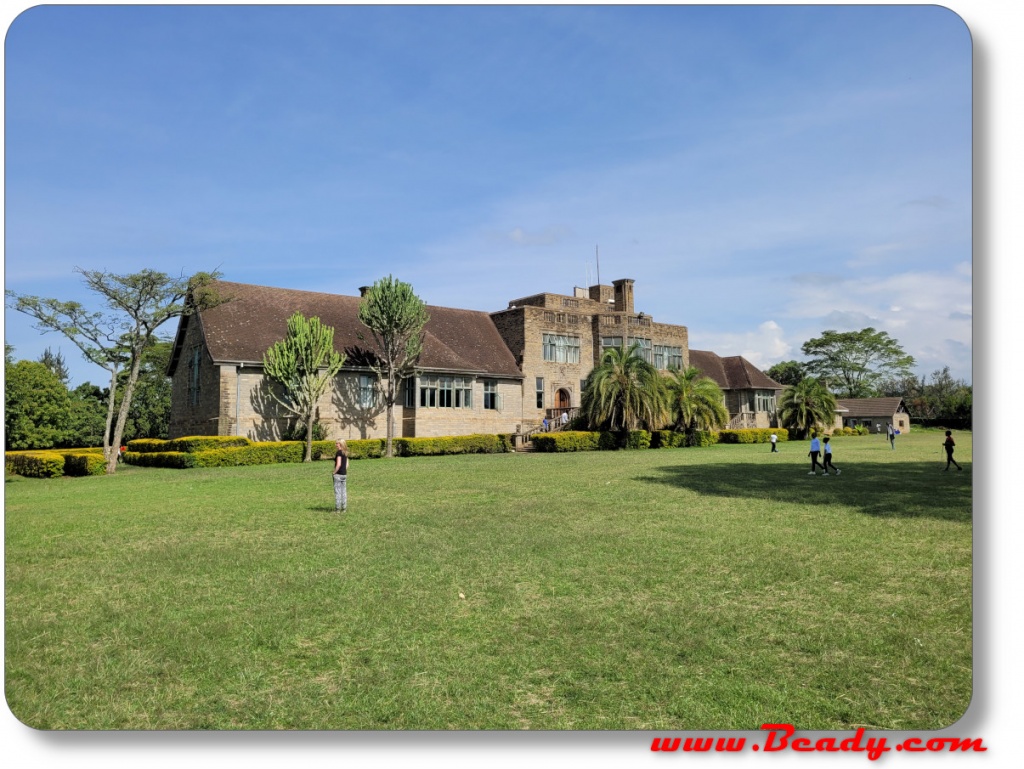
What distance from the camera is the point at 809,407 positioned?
5016cm

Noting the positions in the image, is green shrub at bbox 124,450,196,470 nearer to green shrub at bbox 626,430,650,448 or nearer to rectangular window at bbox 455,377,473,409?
rectangular window at bbox 455,377,473,409

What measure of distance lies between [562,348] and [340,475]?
105 ft

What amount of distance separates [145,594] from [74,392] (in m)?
46.2

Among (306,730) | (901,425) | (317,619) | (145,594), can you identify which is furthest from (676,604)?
(901,425)

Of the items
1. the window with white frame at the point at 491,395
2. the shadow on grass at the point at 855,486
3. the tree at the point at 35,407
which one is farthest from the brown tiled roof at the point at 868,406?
the tree at the point at 35,407

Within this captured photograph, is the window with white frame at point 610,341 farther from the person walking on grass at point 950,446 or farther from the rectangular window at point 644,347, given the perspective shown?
the person walking on grass at point 950,446

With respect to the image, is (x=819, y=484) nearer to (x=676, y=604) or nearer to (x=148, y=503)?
(x=676, y=604)

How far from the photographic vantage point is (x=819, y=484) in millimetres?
19547

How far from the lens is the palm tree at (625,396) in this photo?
37781 mm

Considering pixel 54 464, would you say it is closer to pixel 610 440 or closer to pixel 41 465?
pixel 41 465

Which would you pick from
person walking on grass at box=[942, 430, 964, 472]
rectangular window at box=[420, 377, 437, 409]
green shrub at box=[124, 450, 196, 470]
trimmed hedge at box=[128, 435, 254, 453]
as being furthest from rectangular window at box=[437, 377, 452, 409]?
person walking on grass at box=[942, 430, 964, 472]

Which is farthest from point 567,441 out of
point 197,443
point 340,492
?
point 340,492

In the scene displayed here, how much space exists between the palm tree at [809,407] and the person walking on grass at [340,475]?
141ft

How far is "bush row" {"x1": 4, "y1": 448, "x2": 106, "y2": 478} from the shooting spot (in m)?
24.5
